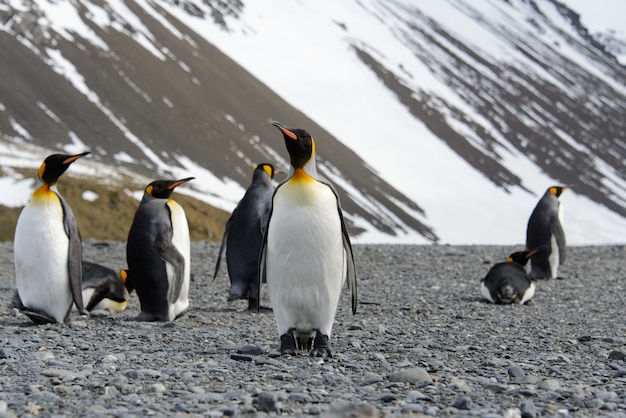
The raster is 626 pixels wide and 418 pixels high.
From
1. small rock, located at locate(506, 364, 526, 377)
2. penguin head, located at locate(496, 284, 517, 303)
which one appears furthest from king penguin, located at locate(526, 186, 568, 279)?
small rock, located at locate(506, 364, 526, 377)

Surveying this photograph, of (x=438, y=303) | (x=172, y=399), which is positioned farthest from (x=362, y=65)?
(x=172, y=399)

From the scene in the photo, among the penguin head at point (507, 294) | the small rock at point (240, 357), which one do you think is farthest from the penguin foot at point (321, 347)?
the penguin head at point (507, 294)

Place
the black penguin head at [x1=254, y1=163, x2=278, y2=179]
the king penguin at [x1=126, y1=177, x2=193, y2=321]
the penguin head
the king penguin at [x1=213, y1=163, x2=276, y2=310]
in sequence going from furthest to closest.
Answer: the penguin head < the black penguin head at [x1=254, y1=163, x2=278, y2=179] < the king penguin at [x1=213, y1=163, x2=276, y2=310] < the king penguin at [x1=126, y1=177, x2=193, y2=321]

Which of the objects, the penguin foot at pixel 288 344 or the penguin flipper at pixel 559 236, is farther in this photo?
the penguin flipper at pixel 559 236

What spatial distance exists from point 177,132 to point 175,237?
50904 millimetres

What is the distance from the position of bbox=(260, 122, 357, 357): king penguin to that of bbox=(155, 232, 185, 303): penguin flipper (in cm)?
251

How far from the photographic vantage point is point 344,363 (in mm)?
6168

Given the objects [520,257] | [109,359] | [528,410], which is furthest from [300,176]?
[520,257]

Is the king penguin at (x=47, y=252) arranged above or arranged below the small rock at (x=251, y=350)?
below

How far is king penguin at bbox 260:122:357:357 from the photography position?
6543mm

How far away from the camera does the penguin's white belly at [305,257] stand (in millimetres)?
6547

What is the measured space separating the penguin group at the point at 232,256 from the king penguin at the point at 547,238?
7.02 m

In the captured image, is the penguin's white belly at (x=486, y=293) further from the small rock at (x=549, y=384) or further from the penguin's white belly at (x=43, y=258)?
the small rock at (x=549, y=384)

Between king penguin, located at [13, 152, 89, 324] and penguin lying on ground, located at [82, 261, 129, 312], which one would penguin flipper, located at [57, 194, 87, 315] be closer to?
king penguin, located at [13, 152, 89, 324]
